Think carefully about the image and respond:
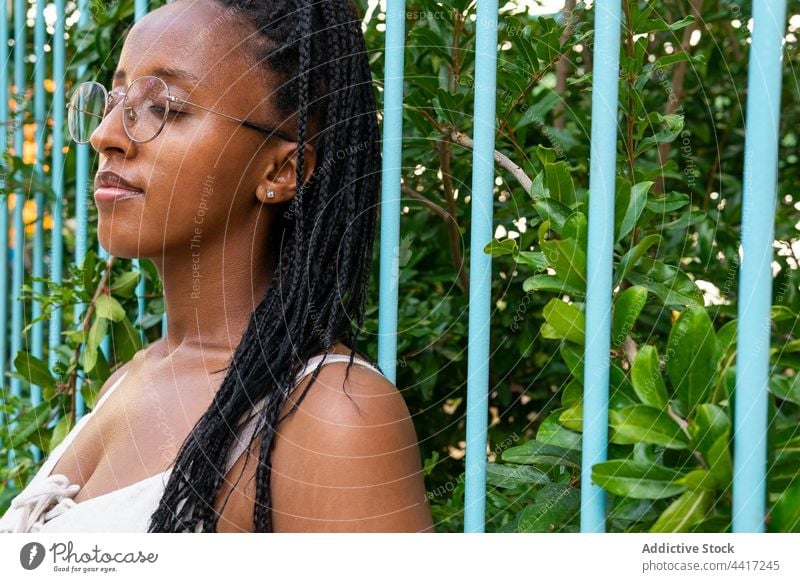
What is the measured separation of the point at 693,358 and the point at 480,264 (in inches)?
9.5

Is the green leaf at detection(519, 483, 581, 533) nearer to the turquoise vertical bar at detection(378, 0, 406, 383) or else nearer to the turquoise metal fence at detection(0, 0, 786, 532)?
the turquoise metal fence at detection(0, 0, 786, 532)

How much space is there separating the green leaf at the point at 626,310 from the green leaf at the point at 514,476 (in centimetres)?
17

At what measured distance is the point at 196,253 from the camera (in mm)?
1104

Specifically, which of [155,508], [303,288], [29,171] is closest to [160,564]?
[155,508]

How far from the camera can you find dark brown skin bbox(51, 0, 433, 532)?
96cm

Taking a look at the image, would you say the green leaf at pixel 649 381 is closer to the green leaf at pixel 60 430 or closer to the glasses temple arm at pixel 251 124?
the glasses temple arm at pixel 251 124

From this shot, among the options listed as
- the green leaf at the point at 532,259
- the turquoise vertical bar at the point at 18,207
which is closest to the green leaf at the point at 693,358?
the green leaf at the point at 532,259

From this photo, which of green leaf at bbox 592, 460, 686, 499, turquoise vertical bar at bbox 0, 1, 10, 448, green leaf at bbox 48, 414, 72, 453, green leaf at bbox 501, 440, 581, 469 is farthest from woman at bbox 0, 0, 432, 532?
turquoise vertical bar at bbox 0, 1, 10, 448

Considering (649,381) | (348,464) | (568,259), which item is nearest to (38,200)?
(348,464)

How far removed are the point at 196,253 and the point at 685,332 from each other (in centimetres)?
55

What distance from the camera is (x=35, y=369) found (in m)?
1.51

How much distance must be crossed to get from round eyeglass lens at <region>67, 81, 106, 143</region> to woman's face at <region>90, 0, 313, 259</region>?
0.06 metres

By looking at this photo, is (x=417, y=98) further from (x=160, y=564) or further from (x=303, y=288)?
(x=160, y=564)

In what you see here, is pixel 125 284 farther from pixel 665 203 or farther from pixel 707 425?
pixel 707 425
